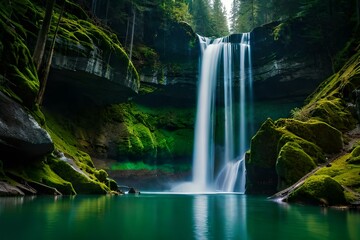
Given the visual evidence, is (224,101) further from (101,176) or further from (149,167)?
(101,176)

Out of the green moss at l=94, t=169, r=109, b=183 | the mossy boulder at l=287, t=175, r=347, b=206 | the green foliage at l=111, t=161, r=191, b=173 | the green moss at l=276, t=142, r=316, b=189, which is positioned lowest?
the mossy boulder at l=287, t=175, r=347, b=206

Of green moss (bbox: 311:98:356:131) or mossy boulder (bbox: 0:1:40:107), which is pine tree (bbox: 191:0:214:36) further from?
mossy boulder (bbox: 0:1:40:107)

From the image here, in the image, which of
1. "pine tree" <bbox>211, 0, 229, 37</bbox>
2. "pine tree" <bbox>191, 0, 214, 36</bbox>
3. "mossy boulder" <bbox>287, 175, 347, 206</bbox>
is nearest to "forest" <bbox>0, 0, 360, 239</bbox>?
"mossy boulder" <bbox>287, 175, 347, 206</bbox>

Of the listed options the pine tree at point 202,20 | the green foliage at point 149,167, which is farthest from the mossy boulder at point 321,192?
the pine tree at point 202,20

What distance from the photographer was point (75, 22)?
23.3 m

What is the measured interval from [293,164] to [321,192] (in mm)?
4433

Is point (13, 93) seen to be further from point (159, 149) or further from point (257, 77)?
point (257, 77)

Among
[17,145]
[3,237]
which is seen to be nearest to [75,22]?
[17,145]

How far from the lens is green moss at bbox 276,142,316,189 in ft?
48.2

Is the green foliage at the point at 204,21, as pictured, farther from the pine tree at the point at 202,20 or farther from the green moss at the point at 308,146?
the green moss at the point at 308,146

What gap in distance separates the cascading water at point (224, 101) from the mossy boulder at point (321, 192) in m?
21.2

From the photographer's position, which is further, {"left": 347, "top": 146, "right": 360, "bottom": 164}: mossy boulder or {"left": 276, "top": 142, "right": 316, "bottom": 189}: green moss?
{"left": 276, "top": 142, "right": 316, "bottom": 189}: green moss

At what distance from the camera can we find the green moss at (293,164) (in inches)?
578

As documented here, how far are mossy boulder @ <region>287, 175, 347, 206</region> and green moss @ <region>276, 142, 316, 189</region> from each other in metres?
3.41
